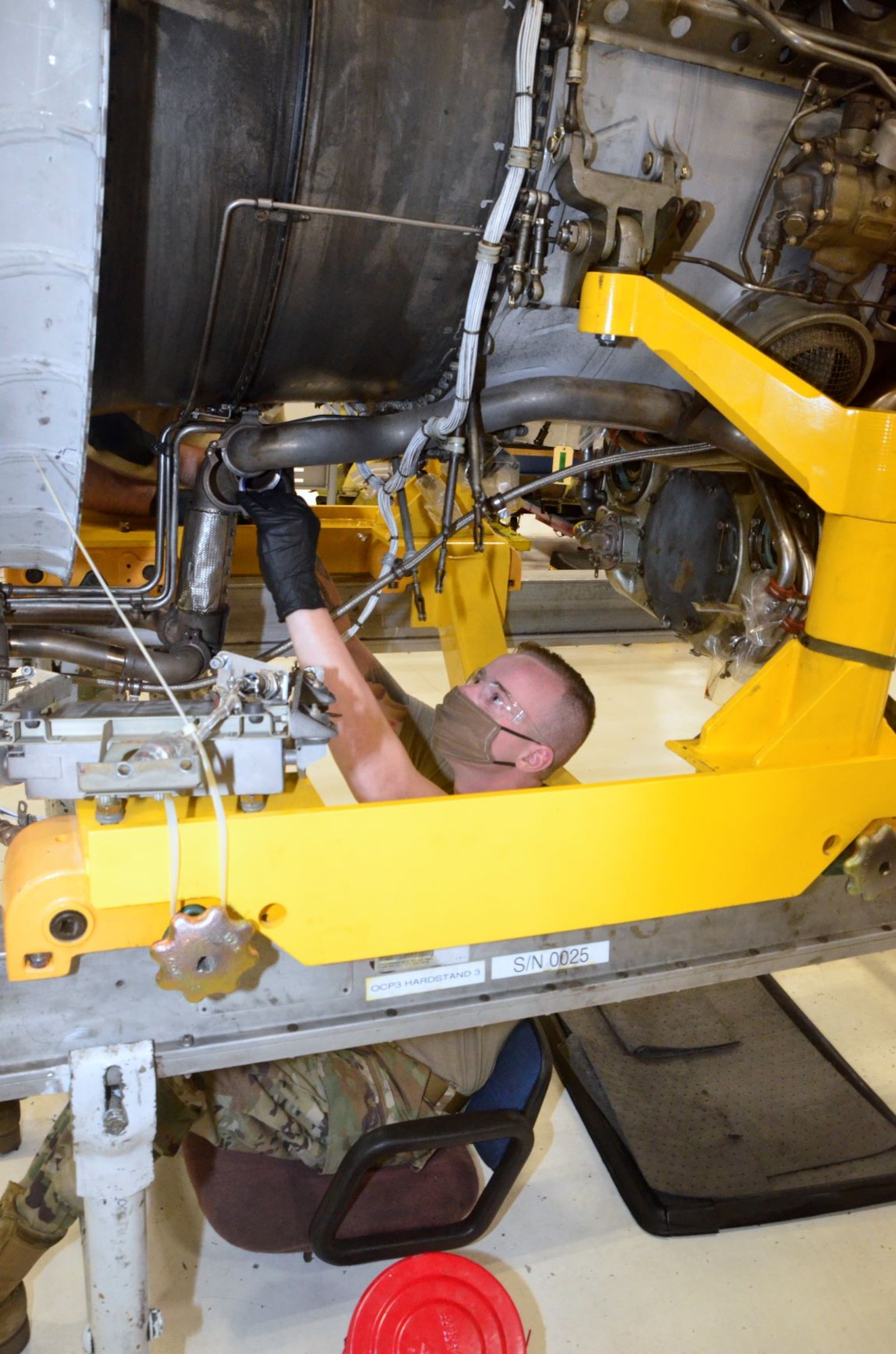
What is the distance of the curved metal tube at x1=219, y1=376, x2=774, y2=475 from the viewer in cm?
137

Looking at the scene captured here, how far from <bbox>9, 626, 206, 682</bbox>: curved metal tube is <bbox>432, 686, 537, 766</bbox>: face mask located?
19.2 inches

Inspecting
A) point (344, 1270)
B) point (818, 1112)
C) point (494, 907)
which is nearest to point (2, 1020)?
point (494, 907)

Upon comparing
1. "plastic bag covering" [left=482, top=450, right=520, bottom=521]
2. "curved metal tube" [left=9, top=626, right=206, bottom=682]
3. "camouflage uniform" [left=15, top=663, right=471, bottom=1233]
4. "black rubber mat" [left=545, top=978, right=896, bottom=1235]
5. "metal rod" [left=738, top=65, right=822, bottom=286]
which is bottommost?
"black rubber mat" [left=545, top=978, right=896, bottom=1235]

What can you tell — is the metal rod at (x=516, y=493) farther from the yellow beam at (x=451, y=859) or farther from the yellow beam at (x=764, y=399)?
the yellow beam at (x=451, y=859)

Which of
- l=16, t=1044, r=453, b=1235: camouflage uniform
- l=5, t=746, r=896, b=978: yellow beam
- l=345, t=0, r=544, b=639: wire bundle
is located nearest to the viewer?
l=5, t=746, r=896, b=978: yellow beam

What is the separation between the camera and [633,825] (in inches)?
48.1

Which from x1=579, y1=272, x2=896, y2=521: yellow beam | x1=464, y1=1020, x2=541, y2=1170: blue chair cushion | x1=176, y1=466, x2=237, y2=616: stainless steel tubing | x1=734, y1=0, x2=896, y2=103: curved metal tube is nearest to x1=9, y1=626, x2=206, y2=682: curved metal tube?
x1=176, y1=466, x2=237, y2=616: stainless steel tubing

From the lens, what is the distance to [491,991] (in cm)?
125

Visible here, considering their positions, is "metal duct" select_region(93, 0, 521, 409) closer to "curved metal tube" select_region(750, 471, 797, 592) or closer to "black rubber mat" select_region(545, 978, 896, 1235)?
"curved metal tube" select_region(750, 471, 797, 592)

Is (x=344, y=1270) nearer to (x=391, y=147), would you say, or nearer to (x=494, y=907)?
(x=494, y=907)

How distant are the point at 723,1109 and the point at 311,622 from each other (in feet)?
4.18

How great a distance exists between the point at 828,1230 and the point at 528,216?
1.72 meters

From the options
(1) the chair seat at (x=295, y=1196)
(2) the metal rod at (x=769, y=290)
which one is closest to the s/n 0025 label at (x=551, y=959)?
(1) the chair seat at (x=295, y=1196)

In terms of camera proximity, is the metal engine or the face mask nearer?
the metal engine
